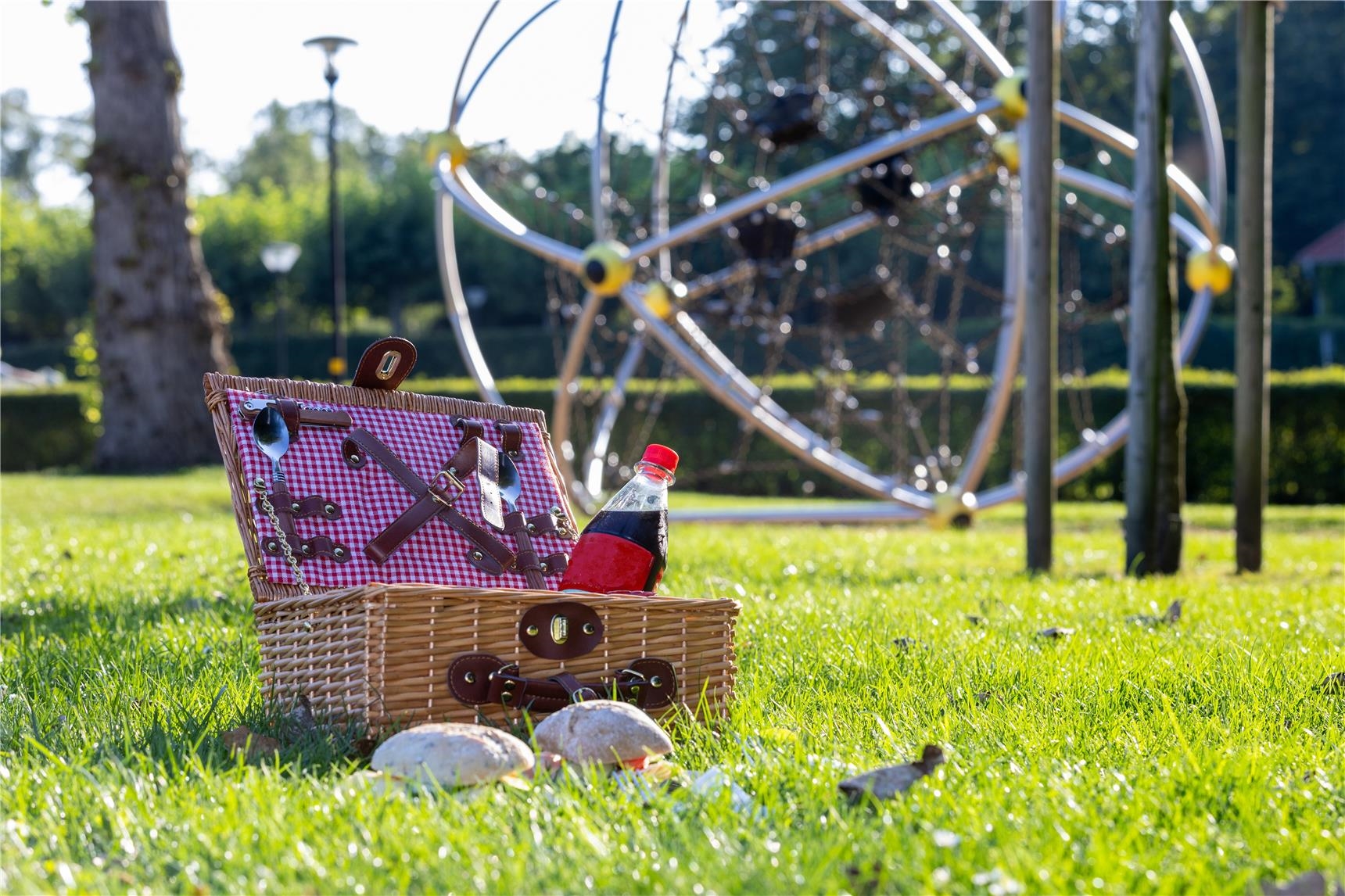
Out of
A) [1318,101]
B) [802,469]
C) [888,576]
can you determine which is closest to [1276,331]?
[1318,101]

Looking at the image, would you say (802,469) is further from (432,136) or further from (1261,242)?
(1261,242)

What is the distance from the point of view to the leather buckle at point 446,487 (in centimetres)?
341

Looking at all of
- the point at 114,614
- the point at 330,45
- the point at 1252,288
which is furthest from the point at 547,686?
the point at 330,45

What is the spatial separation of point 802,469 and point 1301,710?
14386 millimetres

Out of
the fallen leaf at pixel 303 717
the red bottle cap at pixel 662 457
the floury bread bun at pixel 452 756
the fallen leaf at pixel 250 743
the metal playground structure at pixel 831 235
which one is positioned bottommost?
the fallen leaf at pixel 250 743

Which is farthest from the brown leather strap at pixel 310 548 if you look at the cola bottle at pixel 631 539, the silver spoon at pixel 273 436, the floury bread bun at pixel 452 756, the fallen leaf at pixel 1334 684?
the fallen leaf at pixel 1334 684

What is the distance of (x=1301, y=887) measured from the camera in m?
1.92

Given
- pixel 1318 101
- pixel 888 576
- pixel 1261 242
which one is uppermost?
pixel 1318 101

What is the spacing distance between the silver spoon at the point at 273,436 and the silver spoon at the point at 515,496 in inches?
23.0

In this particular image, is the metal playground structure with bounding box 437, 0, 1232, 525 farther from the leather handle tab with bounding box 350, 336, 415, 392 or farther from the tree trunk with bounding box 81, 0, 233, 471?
the tree trunk with bounding box 81, 0, 233, 471

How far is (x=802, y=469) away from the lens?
17453 millimetres

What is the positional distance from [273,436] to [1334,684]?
265cm

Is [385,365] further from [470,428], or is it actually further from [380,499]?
[380,499]

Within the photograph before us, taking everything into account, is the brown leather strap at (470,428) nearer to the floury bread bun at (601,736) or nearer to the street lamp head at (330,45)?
the floury bread bun at (601,736)
